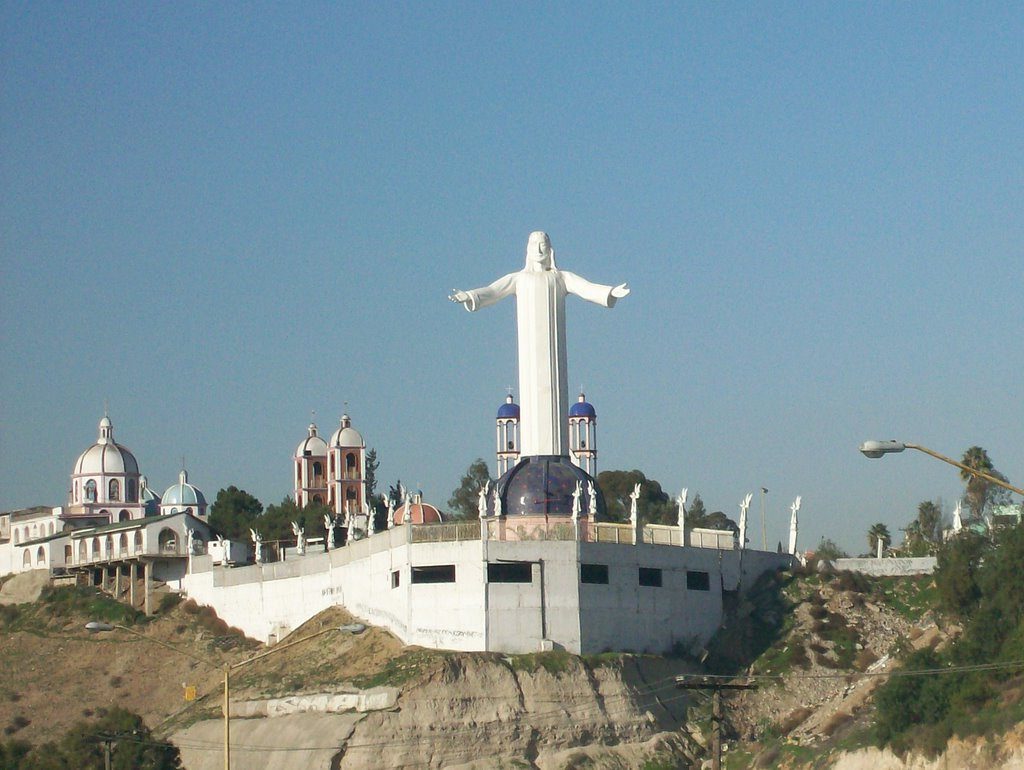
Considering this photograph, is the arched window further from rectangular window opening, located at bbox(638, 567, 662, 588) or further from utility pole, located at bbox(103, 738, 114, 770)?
utility pole, located at bbox(103, 738, 114, 770)

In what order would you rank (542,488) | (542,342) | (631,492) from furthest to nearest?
1. (631,492)
2. (542,342)
3. (542,488)

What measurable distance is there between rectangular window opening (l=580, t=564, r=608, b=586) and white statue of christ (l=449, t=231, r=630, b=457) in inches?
247

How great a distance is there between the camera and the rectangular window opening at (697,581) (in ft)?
264

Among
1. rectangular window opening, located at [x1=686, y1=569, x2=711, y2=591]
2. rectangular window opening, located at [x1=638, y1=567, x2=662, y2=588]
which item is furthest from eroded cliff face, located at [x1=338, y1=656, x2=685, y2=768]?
rectangular window opening, located at [x1=686, y1=569, x2=711, y2=591]

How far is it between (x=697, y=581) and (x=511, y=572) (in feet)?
28.6

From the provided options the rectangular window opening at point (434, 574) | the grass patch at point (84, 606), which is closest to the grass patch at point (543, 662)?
the rectangular window opening at point (434, 574)

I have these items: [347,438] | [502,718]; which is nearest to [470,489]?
[347,438]

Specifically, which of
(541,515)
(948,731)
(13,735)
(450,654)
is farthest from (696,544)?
(13,735)

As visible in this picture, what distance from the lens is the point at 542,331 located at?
82562 millimetres

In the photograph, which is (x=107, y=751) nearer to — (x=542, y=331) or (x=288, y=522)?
(x=542, y=331)

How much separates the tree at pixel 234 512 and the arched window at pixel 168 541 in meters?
13.2

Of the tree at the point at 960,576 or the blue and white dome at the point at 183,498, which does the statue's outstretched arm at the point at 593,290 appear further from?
the blue and white dome at the point at 183,498

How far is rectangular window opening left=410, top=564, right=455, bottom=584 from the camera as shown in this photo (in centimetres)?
7662

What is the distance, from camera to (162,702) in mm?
88188
